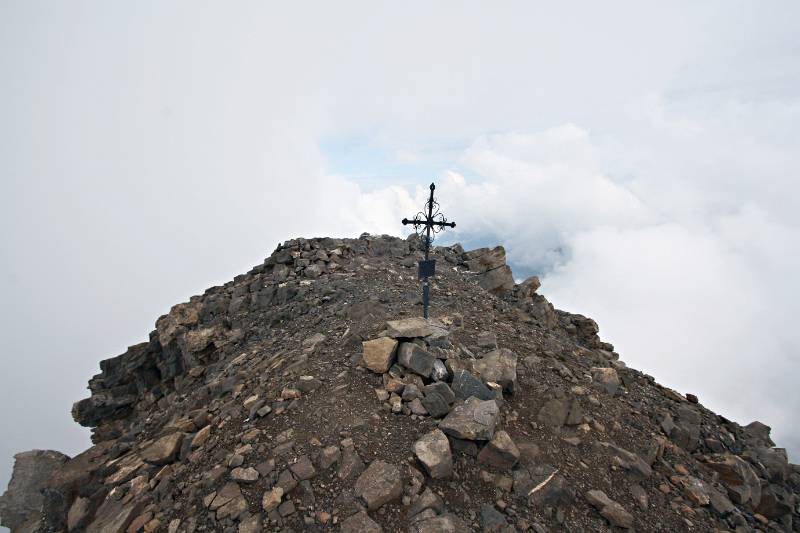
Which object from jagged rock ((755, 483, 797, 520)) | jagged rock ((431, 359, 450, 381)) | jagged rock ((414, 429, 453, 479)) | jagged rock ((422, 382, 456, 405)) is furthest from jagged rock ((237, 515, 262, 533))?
jagged rock ((755, 483, 797, 520))

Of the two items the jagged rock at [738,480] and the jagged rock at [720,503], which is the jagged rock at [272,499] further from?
the jagged rock at [738,480]

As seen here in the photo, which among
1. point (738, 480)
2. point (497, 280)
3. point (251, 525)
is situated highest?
point (497, 280)

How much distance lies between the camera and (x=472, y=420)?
26.3 ft

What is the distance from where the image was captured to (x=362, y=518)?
6434 mm

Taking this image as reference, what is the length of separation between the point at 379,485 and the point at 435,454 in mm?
1267

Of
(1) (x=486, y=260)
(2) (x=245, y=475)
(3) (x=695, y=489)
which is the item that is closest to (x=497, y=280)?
(1) (x=486, y=260)

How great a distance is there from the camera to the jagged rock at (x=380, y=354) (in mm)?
9641

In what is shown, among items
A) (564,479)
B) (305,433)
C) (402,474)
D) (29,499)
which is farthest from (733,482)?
(29,499)

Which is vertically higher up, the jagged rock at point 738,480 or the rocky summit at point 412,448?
the rocky summit at point 412,448

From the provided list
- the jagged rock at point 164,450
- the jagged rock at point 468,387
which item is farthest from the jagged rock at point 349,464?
the jagged rock at point 164,450

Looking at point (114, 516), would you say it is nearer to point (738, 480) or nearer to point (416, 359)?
point (416, 359)

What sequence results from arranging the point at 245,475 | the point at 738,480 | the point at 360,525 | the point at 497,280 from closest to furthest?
the point at 360,525, the point at 245,475, the point at 738,480, the point at 497,280

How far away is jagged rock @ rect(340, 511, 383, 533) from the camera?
20.5 ft

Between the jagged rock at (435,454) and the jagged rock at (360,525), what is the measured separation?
4.64 feet
